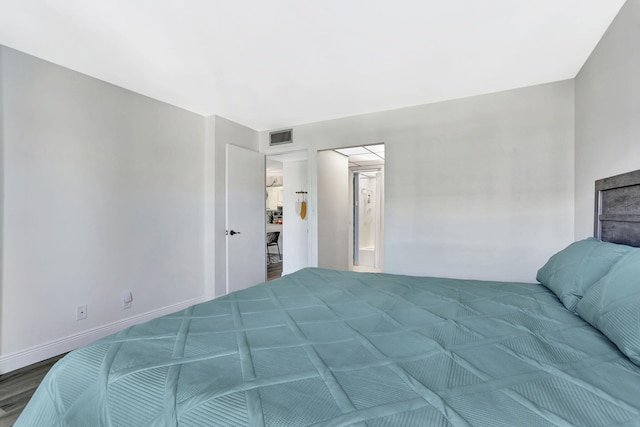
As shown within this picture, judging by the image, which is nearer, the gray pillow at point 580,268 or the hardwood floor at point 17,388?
the gray pillow at point 580,268

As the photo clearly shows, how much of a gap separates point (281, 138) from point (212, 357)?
3664 millimetres

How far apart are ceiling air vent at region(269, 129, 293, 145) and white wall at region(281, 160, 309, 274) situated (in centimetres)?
103

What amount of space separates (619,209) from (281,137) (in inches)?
142

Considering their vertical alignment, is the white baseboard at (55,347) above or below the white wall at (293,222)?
below

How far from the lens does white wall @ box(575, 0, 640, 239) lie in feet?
5.57

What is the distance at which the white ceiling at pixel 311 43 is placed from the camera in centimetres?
180

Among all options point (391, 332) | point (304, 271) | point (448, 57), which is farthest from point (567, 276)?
point (448, 57)

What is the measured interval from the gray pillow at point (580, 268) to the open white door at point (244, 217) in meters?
3.31

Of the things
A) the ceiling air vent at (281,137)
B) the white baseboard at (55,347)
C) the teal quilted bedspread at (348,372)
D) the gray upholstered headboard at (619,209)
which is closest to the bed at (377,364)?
the teal quilted bedspread at (348,372)

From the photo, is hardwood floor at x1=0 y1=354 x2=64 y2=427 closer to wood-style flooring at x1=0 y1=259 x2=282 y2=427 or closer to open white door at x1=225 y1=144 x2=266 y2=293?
wood-style flooring at x1=0 y1=259 x2=282 y2=427

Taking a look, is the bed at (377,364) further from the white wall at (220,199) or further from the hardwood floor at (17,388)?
the white wall at (220,199)

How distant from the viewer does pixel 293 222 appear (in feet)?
17.4

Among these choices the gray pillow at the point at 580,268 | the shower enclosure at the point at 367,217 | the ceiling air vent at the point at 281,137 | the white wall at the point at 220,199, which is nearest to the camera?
the gray pillow at the point at 580,268

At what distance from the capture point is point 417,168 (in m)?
3.42
